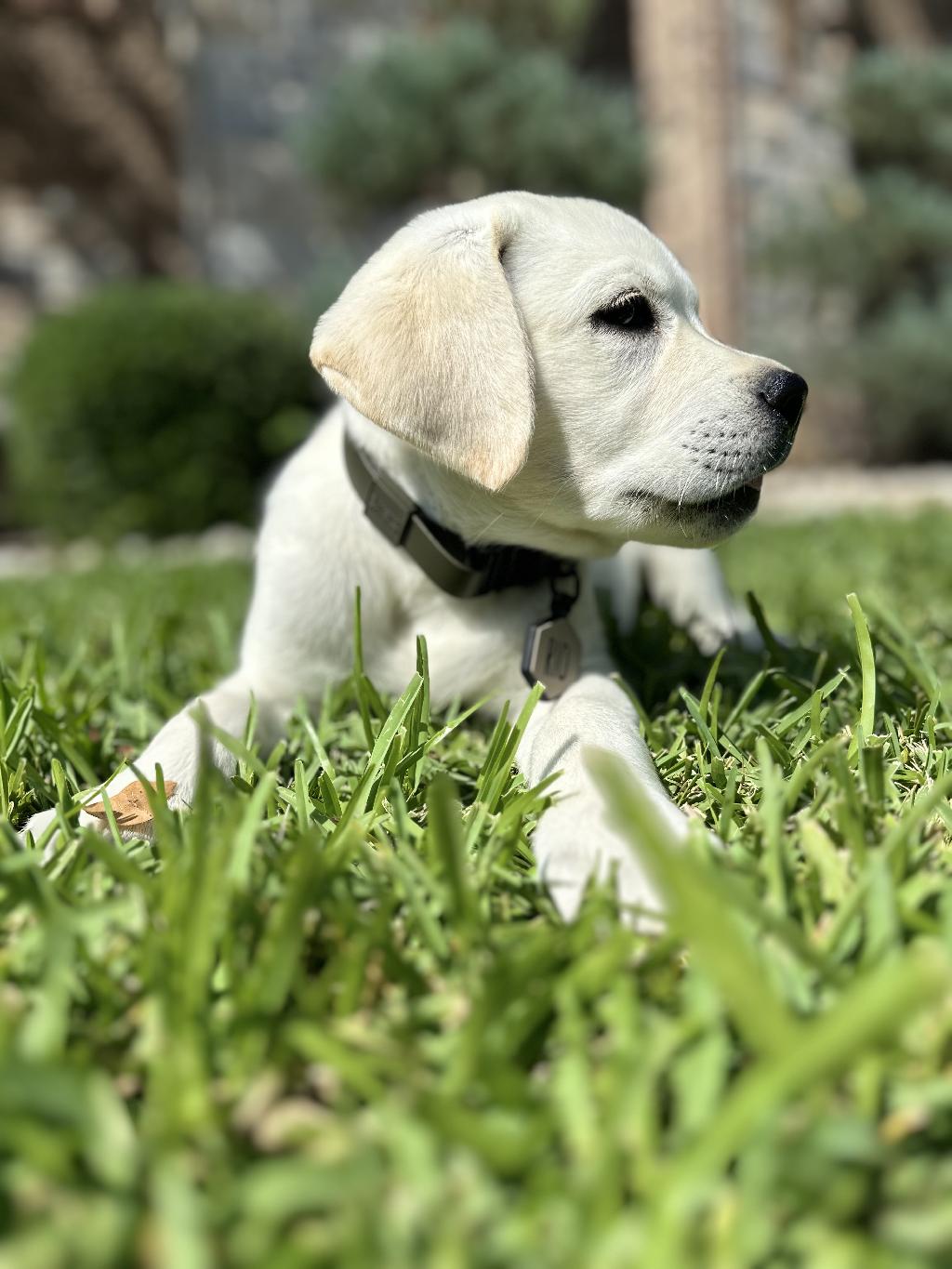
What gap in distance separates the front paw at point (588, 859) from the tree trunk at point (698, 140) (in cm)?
900

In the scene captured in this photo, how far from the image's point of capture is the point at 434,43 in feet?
29.6

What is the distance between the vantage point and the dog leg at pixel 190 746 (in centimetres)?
→ 147

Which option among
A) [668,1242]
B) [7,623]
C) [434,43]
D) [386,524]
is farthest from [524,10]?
[668,1242]

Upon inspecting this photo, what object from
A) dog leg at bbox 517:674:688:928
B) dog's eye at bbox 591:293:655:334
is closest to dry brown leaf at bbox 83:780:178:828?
dog leg at bbox 517:674:688:928

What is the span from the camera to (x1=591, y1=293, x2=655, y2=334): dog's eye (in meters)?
1.86

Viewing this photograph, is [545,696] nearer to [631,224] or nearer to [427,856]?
[427,856]

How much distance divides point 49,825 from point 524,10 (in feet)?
34.4

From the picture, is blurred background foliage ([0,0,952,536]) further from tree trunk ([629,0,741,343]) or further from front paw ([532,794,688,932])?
front paw ([532,794,688,932])

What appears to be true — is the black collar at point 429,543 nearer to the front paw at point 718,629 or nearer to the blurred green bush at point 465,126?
the front paw at point 718,629

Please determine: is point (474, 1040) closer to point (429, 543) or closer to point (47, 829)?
point (47, 829)

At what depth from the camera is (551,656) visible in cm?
196

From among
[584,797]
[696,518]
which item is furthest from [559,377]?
[584,797]

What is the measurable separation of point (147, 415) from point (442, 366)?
19.0 ft

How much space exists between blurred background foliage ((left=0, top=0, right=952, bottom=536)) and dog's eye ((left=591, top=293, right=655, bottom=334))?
5.58 m
